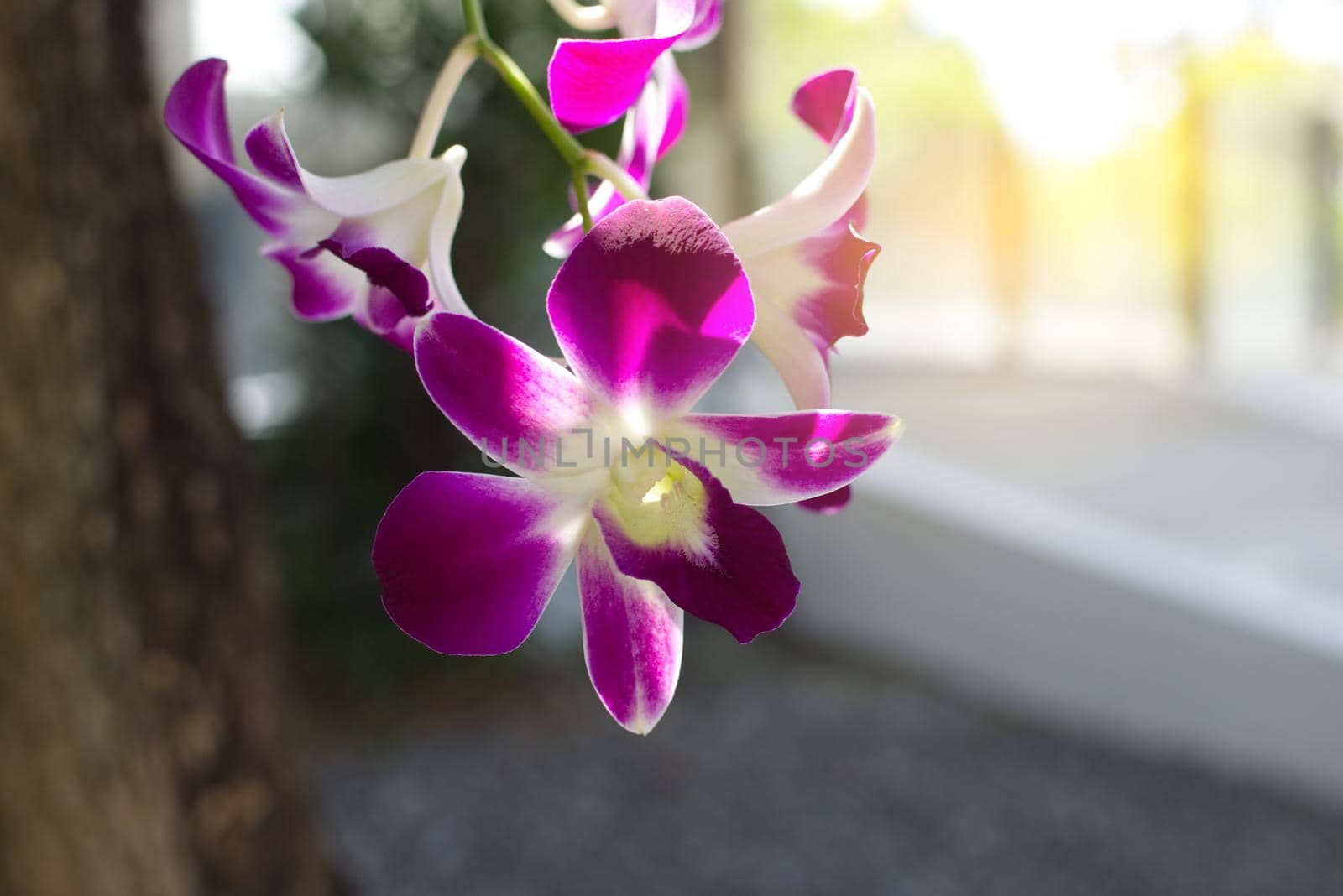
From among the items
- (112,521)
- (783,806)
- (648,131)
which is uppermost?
(648,131)

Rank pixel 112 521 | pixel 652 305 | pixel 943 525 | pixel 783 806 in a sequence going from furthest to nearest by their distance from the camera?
pixel 943 525 → pixel 783 806 → pixel 112 521 → pixel 652 305

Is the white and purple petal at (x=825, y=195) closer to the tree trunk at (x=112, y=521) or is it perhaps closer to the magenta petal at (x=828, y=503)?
the magenta petal at (x=828, y=503)

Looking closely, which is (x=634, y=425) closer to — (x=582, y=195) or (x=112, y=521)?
(x=582, y=195)

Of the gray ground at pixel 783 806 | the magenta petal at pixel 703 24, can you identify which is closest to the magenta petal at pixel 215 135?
the magenta petal at pixel 703 24

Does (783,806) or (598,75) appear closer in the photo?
(598,75)

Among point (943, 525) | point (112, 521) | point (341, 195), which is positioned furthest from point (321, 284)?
point (943, 525)

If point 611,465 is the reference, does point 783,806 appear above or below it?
below

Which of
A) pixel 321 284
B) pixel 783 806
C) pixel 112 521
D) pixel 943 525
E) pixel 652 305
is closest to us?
pixel 652 305
